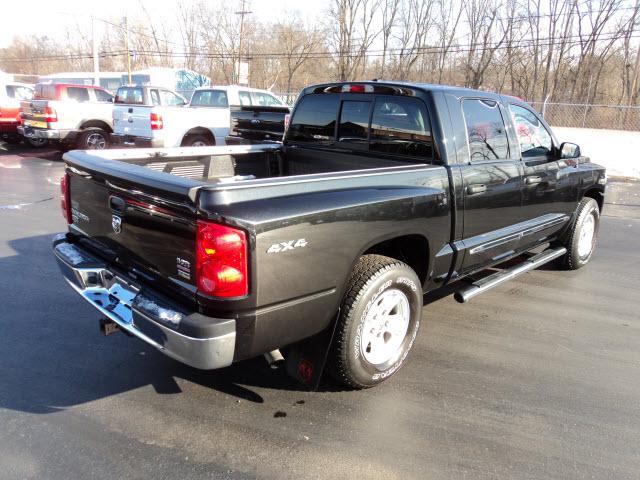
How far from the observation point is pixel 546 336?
4141 millimetres

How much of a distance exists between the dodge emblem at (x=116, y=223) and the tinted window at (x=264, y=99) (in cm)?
1117

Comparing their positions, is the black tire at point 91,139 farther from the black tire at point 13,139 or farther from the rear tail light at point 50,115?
the black tire at point 13,139

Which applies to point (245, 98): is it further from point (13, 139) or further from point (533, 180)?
point (533, 180)

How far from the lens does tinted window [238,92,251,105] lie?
43.7ft

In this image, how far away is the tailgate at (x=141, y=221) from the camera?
2.49 meters

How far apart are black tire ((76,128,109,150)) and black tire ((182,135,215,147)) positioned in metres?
3.06

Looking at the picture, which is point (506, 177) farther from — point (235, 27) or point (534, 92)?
point (235, 27)

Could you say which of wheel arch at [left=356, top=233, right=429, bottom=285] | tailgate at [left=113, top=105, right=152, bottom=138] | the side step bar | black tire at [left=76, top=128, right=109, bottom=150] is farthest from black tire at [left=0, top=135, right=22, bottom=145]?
the side step bar

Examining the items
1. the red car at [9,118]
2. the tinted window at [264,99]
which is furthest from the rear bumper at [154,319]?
the red car at [9,118]

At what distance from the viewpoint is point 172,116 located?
12.0m

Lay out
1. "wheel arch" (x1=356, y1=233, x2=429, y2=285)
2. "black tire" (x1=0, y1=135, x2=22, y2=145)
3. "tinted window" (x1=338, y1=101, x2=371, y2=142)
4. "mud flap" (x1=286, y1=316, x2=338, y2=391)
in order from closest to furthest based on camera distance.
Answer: "mud flap" (x1=286, y1=316, x2=338, y2=391) → "wheel arch" (x1=356, y1=233, x2=429, y2=285) → "tinted window" (x1=338, y1=101, x2=371, y2=142) → "black tire" (x1=0, y1=135, x2=22, y2=145)

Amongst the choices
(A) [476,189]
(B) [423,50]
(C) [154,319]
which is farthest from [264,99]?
(B) [423,50]

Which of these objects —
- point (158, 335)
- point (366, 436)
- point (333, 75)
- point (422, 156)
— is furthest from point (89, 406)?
point (333, 75)

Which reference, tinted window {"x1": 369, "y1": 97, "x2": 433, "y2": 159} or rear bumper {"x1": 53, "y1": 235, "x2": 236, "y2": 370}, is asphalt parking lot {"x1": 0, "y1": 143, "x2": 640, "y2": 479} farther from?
tinted window {"x1": 369, "y1": 97, "x2": 433, "y2": 159}
